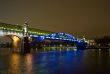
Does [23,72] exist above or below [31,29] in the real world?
below

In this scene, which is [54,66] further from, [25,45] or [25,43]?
[25,43]

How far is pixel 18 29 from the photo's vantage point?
270 ft

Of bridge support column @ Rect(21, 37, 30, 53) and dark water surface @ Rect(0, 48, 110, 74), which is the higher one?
bridge support column @ Rect(21, 37, 30, 53)

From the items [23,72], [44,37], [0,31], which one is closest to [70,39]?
[44,37]

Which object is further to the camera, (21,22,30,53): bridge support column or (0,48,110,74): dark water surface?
(21,22,30,53): bridge support column

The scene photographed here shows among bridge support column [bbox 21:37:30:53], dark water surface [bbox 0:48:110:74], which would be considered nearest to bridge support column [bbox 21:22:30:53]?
bridge support column [bbox 21:37:30:53]

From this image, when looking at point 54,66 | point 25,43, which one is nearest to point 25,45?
point 25,43

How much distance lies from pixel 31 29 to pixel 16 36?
39.0 feet

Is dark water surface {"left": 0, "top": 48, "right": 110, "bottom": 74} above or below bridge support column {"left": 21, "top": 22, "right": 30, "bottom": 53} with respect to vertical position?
below

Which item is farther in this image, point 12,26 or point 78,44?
point 78,44

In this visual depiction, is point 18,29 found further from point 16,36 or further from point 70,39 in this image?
point 70,39

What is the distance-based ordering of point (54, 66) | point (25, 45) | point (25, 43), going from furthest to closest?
1. point (25, 43)
2. point (25, 45)
3. point (54, 66)

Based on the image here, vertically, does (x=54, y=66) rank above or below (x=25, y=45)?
below

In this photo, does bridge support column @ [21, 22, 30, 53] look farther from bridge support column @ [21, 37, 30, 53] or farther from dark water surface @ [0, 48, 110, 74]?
dark water surface @ [0, 48, 110, 74]
